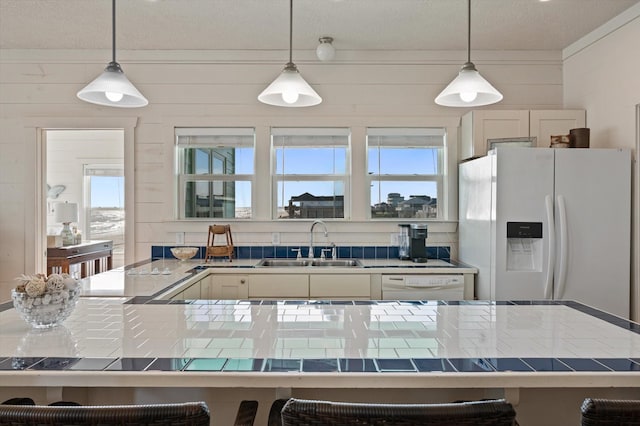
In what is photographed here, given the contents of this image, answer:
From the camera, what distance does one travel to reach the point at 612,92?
3.22 m

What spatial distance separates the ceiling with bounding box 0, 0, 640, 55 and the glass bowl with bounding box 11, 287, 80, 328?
229cm

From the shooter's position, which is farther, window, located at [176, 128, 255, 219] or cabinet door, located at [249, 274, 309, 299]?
window, located at [176, 128, 255, 219]

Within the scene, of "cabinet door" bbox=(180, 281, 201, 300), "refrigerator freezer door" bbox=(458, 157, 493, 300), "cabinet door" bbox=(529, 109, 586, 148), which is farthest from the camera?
"cabinet door" bbox=(529, 109, 586, 148)

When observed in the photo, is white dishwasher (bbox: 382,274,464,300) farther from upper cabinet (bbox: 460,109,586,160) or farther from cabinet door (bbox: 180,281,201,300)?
cabinet door (bbox: 180,281,201,300)

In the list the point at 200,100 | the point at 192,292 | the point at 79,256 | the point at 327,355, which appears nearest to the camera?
the point at 327,355

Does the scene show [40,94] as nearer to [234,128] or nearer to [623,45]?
[234,128]

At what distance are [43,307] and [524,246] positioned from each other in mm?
2976

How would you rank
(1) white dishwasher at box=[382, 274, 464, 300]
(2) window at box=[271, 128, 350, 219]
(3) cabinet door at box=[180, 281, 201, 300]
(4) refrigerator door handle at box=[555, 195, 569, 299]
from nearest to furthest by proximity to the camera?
(3) cabinet door at box=[180, 281, 201, 300], (4) refrigerator door handle at box=[555, 195, 569, 299], (1) white dishwasher at box=[382, 274, 464, 300], (2) window at box=[271, 128, 350, 219]

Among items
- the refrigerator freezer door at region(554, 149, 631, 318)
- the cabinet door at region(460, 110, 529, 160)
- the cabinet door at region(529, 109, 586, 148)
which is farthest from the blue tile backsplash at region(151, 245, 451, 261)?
the cabinet door at region(529, 109, 586, 148)

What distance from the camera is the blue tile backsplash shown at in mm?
3887

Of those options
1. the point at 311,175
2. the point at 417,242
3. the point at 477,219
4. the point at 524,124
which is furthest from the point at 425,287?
the point at 524,124

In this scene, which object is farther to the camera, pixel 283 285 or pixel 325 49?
pixel 325 49

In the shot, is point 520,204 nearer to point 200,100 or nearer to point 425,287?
point 425,287

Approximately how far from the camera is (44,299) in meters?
1.48
